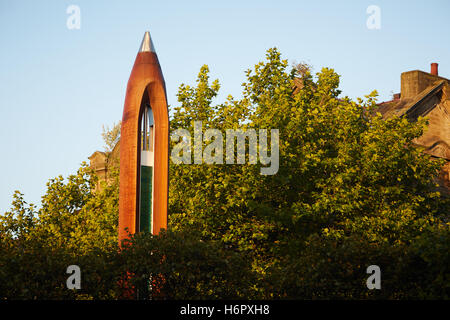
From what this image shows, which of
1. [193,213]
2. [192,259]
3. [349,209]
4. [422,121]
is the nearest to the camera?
[192,259]

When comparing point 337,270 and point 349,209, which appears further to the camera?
point 349,209

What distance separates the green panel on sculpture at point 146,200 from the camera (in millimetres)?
15219

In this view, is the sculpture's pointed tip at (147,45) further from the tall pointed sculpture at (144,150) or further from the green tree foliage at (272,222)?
the green tree foliage at (272,222)

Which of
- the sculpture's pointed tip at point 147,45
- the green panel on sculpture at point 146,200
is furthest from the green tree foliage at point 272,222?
the sculpture's pointed tip at point 147,45

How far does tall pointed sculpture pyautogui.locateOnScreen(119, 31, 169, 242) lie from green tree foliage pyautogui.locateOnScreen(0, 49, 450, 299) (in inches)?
42.3

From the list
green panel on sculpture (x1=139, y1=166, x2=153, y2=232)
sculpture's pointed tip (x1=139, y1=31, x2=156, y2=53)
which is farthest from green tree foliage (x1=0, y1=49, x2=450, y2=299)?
sculpture's pointed tip (x1=139, y1=31, x2=156, y2=53)

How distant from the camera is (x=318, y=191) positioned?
66.5 ft

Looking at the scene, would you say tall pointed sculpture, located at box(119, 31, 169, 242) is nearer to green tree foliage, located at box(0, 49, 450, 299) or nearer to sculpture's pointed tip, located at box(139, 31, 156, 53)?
sculpture's pointed tip, located at box(139, 31, 156, 53)

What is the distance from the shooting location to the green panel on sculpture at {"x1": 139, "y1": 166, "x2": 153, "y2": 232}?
1522 centimetres
